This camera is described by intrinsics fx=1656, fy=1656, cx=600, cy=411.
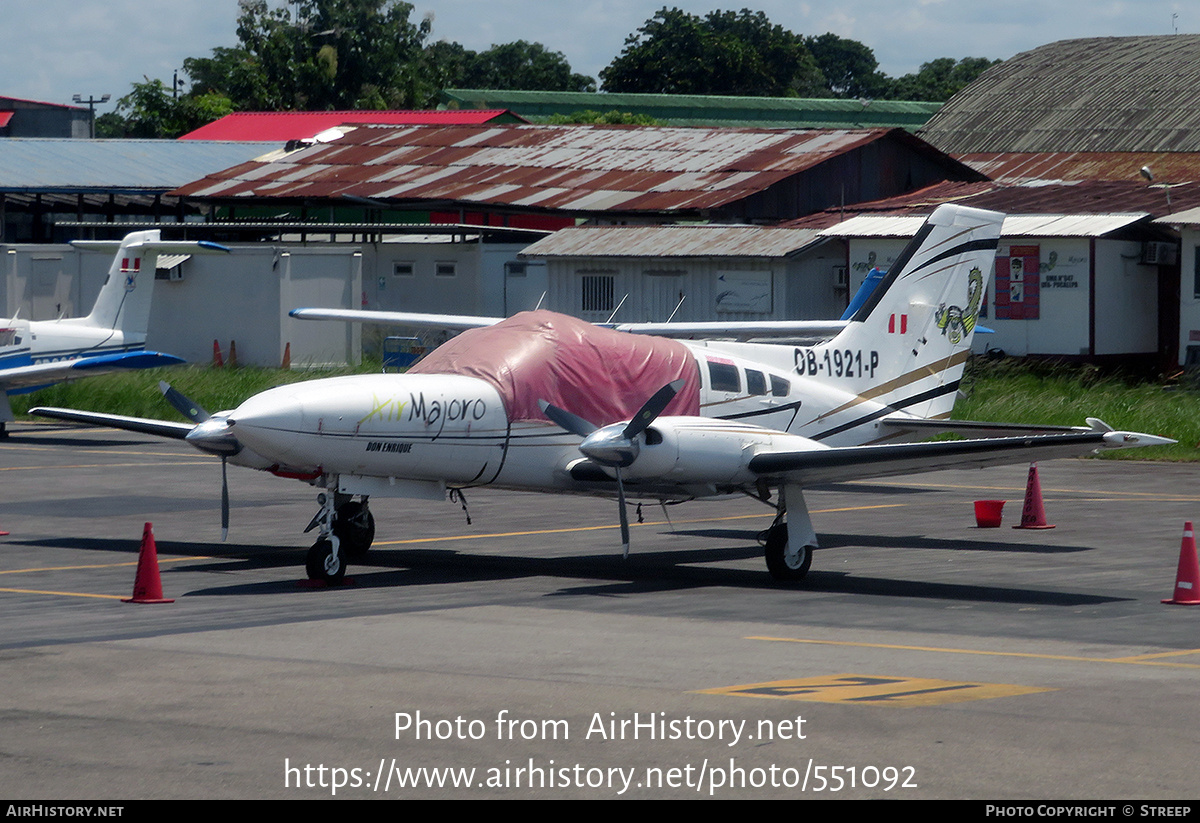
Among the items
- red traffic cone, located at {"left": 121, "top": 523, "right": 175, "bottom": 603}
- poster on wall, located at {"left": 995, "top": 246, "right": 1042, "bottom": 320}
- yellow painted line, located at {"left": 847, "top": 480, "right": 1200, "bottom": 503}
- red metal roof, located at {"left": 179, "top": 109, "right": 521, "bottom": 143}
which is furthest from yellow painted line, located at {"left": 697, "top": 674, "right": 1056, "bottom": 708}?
red metal roof, located at {"left": 179, "top": 109, "right": 521, "bottom": 143}

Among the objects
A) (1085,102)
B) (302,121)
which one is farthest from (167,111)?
(1085,102)

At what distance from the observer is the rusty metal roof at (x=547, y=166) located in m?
43.5

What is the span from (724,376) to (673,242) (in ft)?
69.7

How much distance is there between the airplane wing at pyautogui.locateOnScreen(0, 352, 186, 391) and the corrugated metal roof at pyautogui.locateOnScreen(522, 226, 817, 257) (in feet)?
37.5

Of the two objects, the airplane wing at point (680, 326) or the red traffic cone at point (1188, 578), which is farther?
the airplane wing at point (680, 326)

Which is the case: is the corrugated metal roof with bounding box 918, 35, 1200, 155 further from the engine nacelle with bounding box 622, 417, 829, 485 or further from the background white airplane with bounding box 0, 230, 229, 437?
the engine nacelle with bounding box 622, 417, 829, 485

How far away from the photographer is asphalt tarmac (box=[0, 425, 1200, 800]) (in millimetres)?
8352

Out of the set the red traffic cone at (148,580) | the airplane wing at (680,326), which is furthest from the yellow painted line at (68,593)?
the airplane wing at (680,326)

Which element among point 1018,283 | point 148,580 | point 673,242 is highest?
point 673,242

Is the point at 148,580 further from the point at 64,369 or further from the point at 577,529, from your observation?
the point at 64,369

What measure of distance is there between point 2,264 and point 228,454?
96.9 ft

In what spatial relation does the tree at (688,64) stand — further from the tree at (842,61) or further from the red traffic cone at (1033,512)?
the red traffic cone at (1033,512)

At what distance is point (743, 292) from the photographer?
36906mm

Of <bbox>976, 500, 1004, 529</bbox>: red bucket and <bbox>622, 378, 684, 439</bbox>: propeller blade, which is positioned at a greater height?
<bbox>622, 378, 684, 439</bbox>: propeller blade
